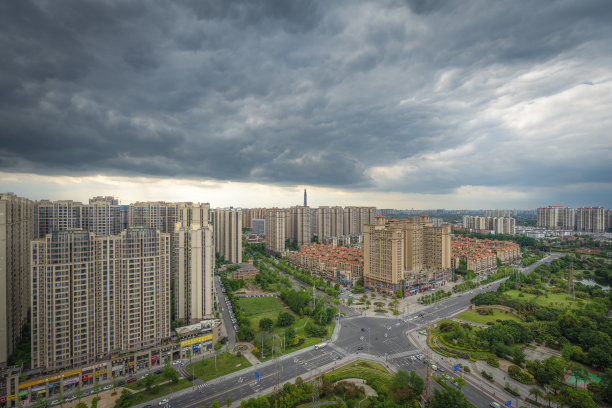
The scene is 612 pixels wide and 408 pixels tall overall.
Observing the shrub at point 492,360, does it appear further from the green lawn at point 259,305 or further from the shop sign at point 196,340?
the shop sign at point 196,340

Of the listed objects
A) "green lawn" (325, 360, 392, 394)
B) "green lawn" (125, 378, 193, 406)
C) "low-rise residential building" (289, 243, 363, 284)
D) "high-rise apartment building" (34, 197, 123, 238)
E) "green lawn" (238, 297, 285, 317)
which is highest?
"high-rise apartment building" (34, 197, 123, 238)

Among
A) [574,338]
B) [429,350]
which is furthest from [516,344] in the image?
[429,350]

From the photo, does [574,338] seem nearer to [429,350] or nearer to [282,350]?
[429,350]

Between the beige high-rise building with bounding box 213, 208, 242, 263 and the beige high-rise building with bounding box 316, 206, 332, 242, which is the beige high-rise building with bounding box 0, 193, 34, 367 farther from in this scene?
the beige high-rise building with bounding box 316, 206, 332, 242

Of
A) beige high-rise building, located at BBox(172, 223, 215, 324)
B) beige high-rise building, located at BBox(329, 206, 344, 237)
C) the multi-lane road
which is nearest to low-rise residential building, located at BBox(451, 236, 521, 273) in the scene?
the multi-lane road

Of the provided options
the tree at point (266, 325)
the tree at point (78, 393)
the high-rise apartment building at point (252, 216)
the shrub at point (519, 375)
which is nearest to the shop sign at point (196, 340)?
the tree at point (266, 325)
